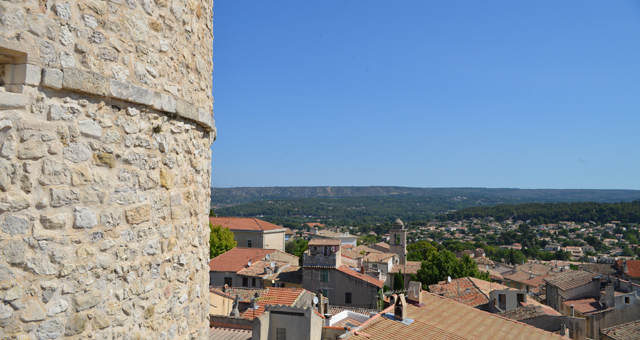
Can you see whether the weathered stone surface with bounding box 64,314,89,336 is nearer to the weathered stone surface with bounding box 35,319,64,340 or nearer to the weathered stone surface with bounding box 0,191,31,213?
the weathered stone surface with bounding box 35,319,64,340

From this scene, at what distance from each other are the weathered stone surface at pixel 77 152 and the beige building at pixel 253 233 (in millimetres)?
57133

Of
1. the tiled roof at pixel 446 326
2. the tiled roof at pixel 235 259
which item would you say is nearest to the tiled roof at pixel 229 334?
the tiled roof at pixel 446 326

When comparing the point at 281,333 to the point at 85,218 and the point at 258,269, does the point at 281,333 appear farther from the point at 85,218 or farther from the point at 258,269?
the point at 258,269

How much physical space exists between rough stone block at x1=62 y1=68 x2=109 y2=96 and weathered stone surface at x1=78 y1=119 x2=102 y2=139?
0.63ft

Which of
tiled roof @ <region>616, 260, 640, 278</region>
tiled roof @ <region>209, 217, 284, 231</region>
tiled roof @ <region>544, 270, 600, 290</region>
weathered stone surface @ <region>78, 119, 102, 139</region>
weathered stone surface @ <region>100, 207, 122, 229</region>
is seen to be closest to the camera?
weathered stone surface @ <region>78, 119, 102, 139</region>

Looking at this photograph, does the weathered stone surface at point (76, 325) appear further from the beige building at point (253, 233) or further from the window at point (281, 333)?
the beige building at point (253, 233)

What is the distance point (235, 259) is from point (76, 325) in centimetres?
4008

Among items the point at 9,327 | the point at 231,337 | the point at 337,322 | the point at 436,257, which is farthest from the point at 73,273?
the point at 436,257

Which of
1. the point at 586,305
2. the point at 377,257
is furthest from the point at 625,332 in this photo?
the point at 377,257

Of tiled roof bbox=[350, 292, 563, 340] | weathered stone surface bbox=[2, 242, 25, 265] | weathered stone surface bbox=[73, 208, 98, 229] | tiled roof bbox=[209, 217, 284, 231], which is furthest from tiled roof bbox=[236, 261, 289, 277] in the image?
weathered stone surface bbox=[2, 242, 25, 265]

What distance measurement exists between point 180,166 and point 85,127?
0.96 metres

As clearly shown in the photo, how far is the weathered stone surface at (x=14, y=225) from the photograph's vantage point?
2.49 meters

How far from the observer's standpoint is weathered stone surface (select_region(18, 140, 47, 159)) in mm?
2559

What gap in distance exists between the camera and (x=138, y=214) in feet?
10.5
